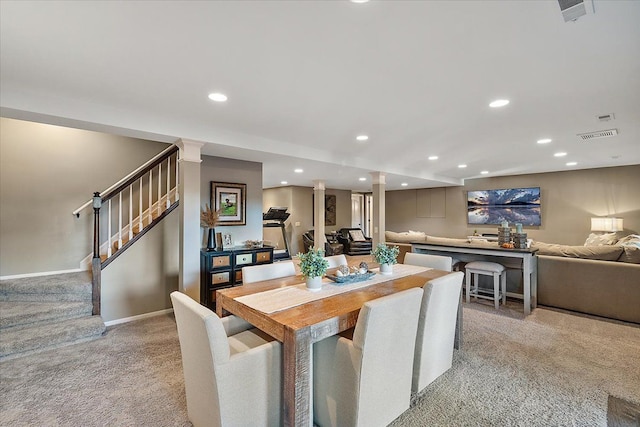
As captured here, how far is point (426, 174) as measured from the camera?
7246 millimetres

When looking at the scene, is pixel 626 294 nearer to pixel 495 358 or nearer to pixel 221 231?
pixel 495 358

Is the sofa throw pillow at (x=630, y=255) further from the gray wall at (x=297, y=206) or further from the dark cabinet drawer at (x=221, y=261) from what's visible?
the gray wall at (x=297, y=206)

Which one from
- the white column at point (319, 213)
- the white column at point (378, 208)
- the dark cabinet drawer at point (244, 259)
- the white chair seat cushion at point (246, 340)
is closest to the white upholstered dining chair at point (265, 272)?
the white chair seat cushion at point (246, 340)

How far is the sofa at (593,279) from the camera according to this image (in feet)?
12.0

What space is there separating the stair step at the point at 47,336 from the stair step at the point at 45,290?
379 millimetres

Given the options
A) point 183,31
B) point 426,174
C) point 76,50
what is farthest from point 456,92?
point 426,174

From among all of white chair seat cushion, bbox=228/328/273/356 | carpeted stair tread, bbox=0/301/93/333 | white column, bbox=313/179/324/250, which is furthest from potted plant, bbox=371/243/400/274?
white column, bbox=313/179/324/250

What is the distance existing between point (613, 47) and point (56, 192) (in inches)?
241

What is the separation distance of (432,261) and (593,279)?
2334 mm

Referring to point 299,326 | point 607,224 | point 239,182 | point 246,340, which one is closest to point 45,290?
point 239,182

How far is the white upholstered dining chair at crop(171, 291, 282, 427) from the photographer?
4.94 feet

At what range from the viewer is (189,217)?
3479mm

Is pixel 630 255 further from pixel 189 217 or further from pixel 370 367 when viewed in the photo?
pixel 189 217

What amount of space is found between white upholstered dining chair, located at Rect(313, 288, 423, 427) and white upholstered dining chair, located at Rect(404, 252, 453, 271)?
5.14 ft
